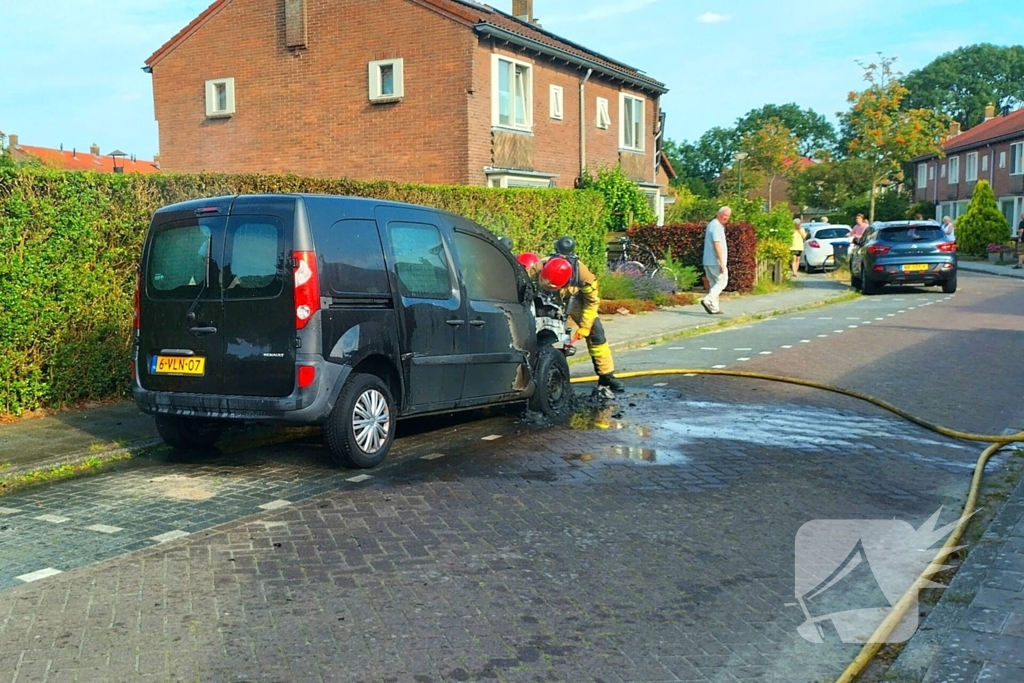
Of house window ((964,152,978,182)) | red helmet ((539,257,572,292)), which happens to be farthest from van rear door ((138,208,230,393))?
house window ((964,152,978,182))

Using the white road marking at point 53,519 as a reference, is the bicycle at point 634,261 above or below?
above

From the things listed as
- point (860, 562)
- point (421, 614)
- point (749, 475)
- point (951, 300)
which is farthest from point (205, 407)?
point (951, 300)

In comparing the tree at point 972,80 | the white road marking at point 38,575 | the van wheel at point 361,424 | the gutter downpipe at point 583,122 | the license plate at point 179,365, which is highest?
the tree at point 972,80

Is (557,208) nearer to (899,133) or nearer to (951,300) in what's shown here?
(951,300)

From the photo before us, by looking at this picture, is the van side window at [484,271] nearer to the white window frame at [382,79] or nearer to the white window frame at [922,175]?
the white window frame at [382,79]

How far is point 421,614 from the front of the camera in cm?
437

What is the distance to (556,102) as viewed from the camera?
98.7ft

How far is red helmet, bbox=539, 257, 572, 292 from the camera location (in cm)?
945

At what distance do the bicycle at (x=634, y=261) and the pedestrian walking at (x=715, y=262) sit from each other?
233 cm

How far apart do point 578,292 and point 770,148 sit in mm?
55187

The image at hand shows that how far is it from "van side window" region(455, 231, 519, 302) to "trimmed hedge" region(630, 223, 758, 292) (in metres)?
15.1

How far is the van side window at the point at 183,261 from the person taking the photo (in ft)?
23.1

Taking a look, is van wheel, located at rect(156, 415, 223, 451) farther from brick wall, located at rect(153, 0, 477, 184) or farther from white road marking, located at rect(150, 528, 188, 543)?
brick wall, located at rect(153, 0, 477, 184)

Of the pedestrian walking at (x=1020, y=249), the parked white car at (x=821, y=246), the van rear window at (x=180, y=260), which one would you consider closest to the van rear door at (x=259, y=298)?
the van rear window at (x=180, y=260)
